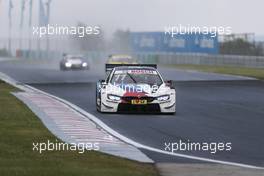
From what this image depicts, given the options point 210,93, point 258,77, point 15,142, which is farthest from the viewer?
point 258,77

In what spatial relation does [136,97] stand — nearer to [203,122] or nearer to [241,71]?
[203,122]

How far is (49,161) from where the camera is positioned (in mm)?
11688

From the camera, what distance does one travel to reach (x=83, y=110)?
21.9 m

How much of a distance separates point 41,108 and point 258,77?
83.6ft

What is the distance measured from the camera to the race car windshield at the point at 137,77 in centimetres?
2184

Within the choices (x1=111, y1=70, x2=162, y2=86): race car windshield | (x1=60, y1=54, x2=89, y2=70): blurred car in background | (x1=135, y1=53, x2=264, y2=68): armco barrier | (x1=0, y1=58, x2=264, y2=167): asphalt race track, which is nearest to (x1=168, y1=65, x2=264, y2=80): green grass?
(x1=135, y1=53, x2=264, y2=68): armco barrier

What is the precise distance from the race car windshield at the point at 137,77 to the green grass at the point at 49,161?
6.36 m

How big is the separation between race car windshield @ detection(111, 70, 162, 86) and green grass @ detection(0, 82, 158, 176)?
6363 mm

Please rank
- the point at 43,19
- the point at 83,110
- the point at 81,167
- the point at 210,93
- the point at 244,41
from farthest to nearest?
the point at 244,41, the point at 43,19, the point at 210,93, the point at 83,110, the point at 81,167

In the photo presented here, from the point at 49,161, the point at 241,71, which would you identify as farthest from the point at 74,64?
the point at 49,161

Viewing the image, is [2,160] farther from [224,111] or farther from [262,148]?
[224,111]

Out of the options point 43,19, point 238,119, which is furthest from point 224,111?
point 43,19

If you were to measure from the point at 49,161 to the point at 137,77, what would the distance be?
1067 cm

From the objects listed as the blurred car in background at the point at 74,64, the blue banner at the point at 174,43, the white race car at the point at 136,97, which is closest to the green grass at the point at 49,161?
the white race car at the point at 136,97
